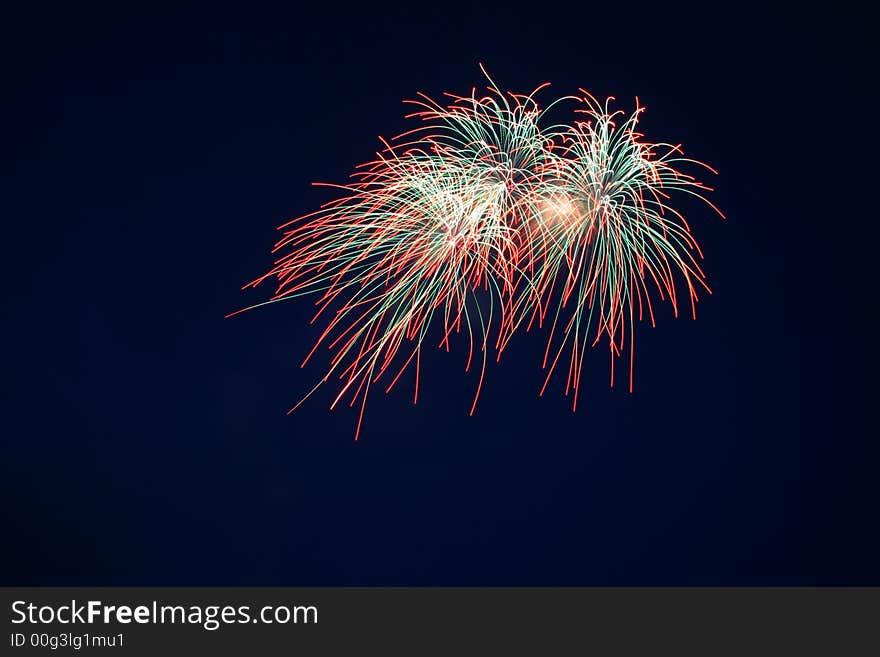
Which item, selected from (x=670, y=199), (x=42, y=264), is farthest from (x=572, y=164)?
(x=42, y=264)

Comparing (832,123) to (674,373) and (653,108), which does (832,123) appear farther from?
(674,373)

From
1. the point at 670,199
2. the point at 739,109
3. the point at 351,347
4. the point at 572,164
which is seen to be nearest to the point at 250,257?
the point at 351,347

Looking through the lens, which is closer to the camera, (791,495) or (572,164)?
(572,164)

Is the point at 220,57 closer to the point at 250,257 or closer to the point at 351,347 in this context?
the point at 250,257

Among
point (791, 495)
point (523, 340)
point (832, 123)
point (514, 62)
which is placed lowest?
point (791, 495)

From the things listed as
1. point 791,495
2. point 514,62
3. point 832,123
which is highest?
point 514,62

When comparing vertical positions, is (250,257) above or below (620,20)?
below
